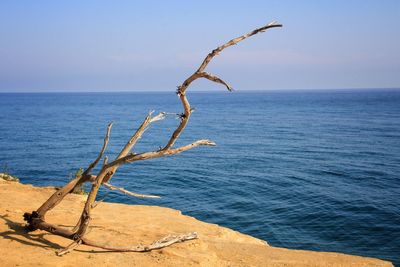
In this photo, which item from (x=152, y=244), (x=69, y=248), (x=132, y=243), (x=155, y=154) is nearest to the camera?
(x=155, y=154)

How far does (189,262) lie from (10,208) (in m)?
7.39

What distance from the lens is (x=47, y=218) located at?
1229cm

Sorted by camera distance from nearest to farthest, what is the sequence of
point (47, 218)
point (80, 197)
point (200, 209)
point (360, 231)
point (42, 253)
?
1. point (42, 253)
2. point (47, 218)
3. point (80, 197)
4. point (360, 231)
5. point (200, 209)

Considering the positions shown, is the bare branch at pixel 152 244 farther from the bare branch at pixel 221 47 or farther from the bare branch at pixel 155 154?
the bare branch at pixel 221 47

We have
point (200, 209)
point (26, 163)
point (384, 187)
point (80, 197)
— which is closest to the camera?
point (80, 197)

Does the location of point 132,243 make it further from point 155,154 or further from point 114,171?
point 155,154

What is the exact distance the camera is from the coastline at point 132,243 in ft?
30.3

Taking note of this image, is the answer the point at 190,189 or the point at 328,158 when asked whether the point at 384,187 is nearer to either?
the point at 328,158

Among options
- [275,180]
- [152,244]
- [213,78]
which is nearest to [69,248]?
[152,244]

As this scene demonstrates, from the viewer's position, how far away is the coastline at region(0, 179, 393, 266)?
364 inches

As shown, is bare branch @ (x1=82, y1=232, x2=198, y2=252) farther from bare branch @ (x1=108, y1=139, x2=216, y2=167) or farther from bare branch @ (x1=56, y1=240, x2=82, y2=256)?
bare branch @ (x1=108, y1=139, x2=216, y2=167)

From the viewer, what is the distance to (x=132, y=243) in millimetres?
10828

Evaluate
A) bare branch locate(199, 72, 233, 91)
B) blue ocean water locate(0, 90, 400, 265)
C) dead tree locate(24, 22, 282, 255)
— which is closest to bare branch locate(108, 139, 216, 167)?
dead tree locate(24, 22, 282, 255)

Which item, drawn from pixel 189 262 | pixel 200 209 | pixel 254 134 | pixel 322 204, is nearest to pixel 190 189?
pixel 200 209
